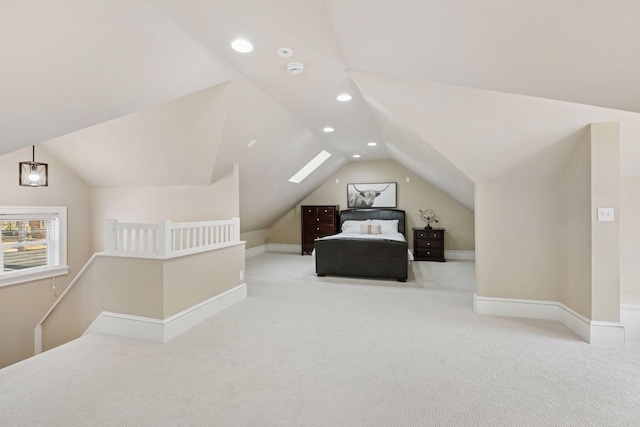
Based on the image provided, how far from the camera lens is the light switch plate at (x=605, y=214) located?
264cm

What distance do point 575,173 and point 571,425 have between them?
227 centimetres

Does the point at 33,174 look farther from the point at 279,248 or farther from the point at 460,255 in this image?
the point at 460,255

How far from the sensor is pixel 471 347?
2670mm

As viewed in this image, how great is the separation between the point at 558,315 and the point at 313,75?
143 inches

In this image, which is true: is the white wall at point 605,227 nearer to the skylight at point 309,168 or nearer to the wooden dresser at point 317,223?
the skylight at point 309,168

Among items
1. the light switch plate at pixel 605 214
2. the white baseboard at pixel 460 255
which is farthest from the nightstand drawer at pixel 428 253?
the light switch plate at pixel 605 214

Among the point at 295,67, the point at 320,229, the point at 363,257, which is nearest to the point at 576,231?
the point at 363,257

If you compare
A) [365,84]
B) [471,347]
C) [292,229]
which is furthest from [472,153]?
[292,229]

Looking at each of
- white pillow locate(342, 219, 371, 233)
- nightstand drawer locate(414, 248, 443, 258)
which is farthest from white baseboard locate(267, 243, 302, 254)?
nightstand drawer locate(414, 248, 443, 258)

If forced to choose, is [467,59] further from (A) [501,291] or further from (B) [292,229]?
(B) [292,229]

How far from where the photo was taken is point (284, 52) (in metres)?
2.46

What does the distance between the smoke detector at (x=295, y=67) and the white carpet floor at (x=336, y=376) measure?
8.20ft

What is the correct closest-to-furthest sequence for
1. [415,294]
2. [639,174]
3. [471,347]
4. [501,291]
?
[471,347] < [639,174] < [501,291] < [415,294]

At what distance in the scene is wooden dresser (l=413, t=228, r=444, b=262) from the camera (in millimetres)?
6812
